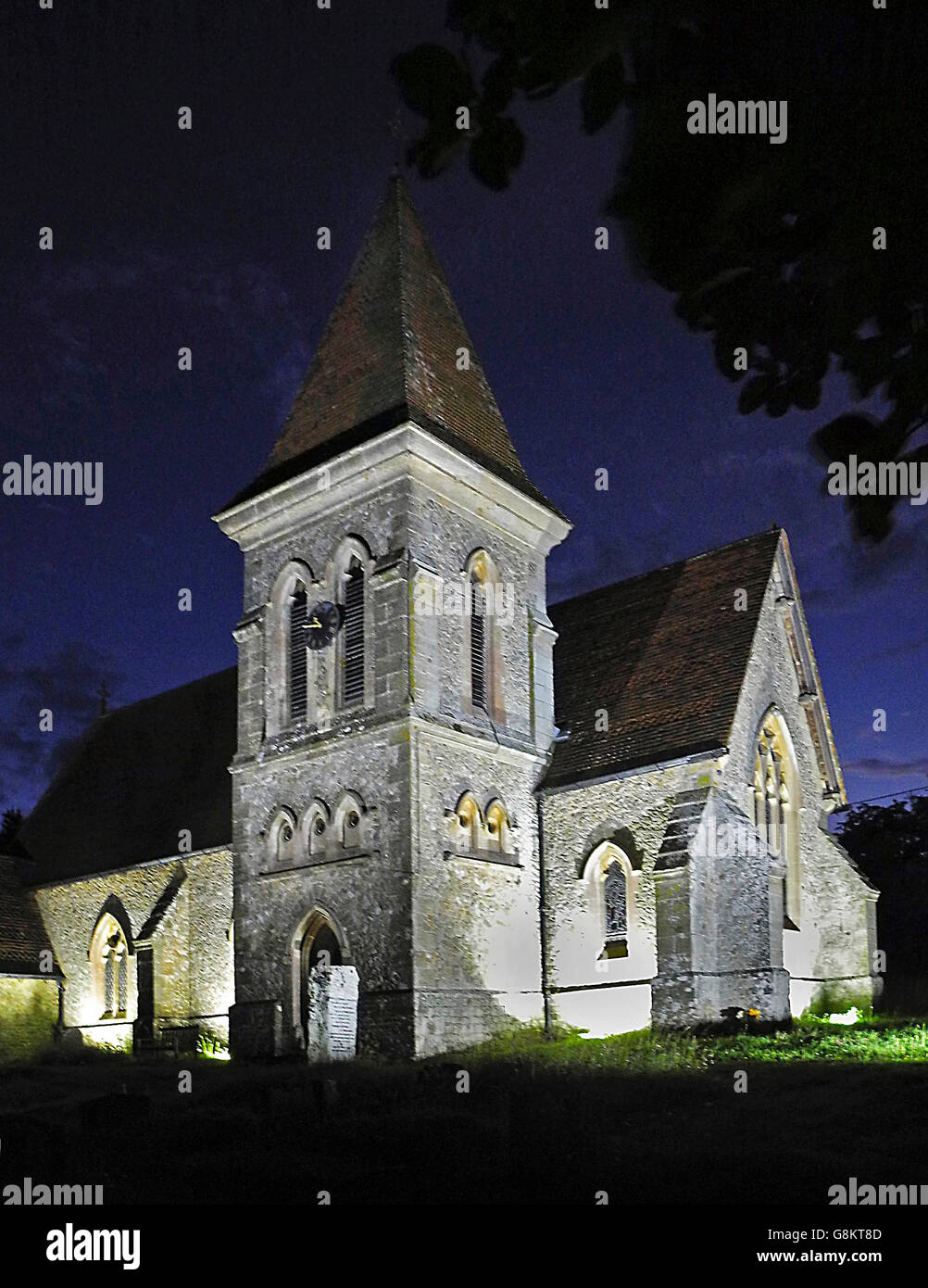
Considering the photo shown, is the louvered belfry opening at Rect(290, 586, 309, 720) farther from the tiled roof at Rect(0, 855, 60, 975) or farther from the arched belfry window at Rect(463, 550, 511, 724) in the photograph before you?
the tiled roof at Rect(0, 855, 60, 975)

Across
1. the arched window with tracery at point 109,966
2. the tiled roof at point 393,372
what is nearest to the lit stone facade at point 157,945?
the arched window with tracery at point 109,966

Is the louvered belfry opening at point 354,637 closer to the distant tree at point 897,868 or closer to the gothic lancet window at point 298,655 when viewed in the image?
the gothic lancet window at point 298,655

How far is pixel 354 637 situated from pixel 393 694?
199cm

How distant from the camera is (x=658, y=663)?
2631 cm

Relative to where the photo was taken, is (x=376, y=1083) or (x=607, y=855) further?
(x=607, y=855)

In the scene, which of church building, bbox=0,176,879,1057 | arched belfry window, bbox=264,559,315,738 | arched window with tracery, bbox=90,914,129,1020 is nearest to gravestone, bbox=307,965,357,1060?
church building, bbox=0,176,879,1057

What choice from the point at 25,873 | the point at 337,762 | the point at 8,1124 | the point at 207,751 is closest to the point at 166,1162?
the point at 8,1124

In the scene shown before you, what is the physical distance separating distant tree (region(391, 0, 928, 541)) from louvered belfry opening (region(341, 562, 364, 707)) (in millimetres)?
20047

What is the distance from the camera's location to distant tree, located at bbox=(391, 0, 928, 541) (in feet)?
14.4

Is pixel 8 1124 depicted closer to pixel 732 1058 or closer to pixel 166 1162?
pixel 166 1162

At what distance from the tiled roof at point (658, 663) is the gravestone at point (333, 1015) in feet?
19.0

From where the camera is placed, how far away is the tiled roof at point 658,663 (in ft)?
79.6

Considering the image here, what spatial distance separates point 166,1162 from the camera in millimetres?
15266

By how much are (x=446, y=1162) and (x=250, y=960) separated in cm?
1161
